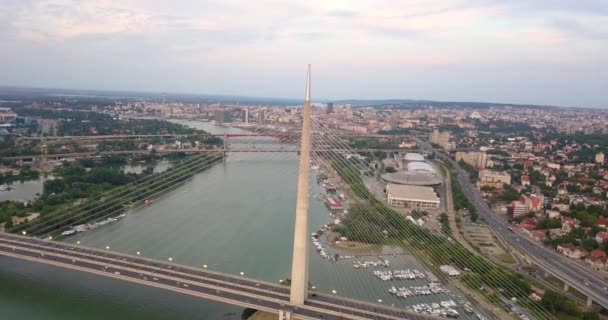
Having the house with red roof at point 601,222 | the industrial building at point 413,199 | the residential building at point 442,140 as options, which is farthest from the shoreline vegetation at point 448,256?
the residential building at point 442,140

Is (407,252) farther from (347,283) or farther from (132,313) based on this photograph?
(132,313)

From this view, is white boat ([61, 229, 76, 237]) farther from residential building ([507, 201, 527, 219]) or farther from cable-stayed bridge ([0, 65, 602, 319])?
residential building ([507, 201, 527, 219])

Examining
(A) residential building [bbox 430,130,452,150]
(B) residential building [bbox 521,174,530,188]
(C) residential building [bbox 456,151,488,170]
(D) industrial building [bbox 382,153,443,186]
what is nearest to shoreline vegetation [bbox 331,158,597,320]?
(D) industrial building [bbox 382,153,443,186]

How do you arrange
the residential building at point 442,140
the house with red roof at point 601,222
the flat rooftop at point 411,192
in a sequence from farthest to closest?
the residential building at point 442,140, the flat rooftop at point 411,192, the house with red roof at point 601,222

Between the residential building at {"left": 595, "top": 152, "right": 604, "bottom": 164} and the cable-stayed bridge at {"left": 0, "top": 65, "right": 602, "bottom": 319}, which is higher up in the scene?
the residential building at {"left": 595, "top": 152, "right": 604, "bottom": 164}

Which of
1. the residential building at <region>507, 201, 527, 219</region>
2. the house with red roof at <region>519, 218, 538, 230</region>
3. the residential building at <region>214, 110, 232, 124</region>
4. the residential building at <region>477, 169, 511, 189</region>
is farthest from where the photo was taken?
the residential building at <region>214, 110, 232, 124</region>

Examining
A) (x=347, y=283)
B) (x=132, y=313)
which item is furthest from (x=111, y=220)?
(x=347, y=283)

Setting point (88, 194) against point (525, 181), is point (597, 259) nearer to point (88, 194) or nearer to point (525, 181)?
point (525, 181)

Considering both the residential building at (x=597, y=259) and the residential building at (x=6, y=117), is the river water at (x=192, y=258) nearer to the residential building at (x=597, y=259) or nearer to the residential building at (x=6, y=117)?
the residential building at (x=597, y=259)
